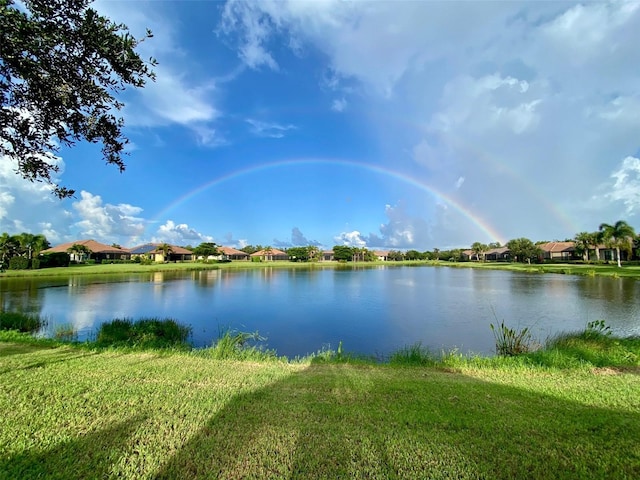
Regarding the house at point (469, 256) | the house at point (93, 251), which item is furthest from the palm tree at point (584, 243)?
the house at point (93, 251)

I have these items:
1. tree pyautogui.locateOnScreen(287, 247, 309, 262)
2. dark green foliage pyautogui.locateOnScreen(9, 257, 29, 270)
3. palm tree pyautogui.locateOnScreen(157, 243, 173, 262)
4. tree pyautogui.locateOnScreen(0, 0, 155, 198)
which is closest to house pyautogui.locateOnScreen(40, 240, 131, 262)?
palm tree pyautogui.locateOnScreen(157, 243, 173, 262)

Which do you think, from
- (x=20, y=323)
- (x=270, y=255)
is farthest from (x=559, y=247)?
(x=20, y=323)

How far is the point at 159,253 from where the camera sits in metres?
84.6

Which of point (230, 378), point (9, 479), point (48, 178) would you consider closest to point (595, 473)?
point (230, 378)

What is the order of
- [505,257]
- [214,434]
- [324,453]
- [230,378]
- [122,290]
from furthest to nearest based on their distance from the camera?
[505,257]
[122,290]
[230,378]
[214,434]
[324,453]

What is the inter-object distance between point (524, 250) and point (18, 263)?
95914mm

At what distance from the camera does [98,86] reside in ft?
19.0

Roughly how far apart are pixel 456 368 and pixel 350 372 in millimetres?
2328

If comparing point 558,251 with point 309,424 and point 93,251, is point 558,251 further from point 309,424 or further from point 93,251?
point 93,251

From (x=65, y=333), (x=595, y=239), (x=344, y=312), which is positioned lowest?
(x=344, y=312)

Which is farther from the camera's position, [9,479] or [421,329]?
[421,329]

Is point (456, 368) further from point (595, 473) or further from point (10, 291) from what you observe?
point (10, 291)

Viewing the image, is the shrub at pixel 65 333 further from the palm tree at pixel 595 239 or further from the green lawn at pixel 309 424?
the palm tree at pixel 595 239

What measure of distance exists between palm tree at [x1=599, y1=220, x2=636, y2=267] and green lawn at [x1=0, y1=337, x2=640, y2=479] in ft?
207
